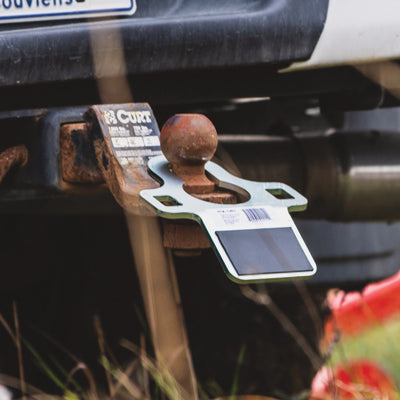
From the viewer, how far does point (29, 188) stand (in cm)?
167

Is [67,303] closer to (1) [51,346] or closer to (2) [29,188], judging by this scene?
(1) [51,346]

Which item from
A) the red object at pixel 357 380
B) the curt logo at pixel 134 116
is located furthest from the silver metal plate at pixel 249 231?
the red object at pixel 357 380

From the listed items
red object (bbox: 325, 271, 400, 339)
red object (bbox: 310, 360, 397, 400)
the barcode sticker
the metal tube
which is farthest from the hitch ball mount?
red object (bbox: 325, 271, 400, 339)

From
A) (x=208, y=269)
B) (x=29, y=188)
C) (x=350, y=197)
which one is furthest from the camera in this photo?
(x=208, y=269)

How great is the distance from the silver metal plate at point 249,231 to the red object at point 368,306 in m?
1.16

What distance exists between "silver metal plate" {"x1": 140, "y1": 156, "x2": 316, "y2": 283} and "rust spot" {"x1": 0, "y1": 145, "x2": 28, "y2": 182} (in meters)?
0.37

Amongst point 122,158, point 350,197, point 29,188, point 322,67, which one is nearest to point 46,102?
point 29,188

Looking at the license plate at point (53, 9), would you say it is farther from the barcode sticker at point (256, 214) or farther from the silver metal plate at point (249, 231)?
the barcode sticker at point (256, 214)

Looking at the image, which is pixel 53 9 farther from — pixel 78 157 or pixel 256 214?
pixel 256 214

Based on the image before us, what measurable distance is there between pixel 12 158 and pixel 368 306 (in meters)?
1.24

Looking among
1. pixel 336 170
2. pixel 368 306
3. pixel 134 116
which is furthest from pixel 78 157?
pixel 368 306

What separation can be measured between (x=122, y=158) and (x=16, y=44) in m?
0.27

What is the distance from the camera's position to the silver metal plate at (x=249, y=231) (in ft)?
4.09

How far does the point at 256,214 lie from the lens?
1325 mm
